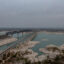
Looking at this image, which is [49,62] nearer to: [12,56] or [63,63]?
[63,63]

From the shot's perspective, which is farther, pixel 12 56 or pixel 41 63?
pixel 12 56

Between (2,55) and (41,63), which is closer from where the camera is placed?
(41,63)

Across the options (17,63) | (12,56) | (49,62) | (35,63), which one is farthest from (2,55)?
(49,62)

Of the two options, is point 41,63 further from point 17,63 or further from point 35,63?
point 17,63

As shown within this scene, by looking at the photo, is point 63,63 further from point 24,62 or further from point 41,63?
point 24,62

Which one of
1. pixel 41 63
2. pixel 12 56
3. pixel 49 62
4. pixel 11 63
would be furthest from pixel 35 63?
pixel 12 56

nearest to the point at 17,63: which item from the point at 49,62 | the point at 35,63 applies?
the point at 35,63

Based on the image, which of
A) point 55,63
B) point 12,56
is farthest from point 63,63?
point 12,56
